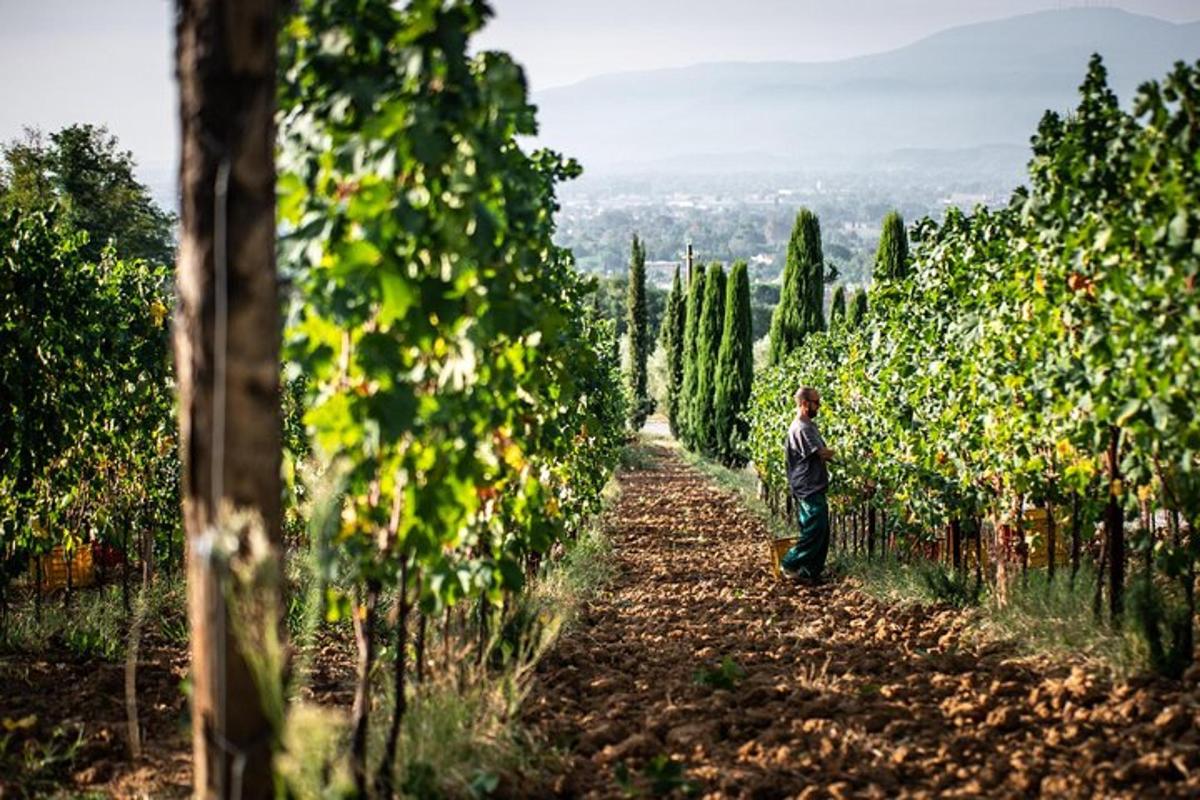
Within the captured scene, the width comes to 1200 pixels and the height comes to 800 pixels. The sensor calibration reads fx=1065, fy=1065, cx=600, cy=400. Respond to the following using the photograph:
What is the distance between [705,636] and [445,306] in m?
4.47

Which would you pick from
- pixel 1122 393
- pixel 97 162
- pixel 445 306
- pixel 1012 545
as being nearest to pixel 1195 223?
pixel 1122 393

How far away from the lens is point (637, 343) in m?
43.8

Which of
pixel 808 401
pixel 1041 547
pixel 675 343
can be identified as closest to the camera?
pixel 1041 547

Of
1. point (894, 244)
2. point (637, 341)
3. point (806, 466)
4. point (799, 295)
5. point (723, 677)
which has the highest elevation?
point (894, 244)

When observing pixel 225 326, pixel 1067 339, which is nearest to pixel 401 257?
pixel 225 326

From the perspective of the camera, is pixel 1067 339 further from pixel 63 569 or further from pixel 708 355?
pixel 708 355

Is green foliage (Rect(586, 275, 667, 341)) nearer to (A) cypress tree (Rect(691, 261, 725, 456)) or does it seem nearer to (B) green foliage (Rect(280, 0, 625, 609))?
(A) cypress tree (Rect(691, 261, 725, 456))

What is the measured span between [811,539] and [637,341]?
34111 millimetres

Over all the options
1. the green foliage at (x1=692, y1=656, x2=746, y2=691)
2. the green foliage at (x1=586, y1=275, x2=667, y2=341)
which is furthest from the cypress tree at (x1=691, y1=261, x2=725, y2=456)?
the green foliage at (x1=586, y1=275, x2=667, y2=341)

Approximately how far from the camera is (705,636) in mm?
7312

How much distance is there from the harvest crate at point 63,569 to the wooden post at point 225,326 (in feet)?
23.7

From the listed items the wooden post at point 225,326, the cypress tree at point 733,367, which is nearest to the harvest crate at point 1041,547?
the wooden post at point 225,326

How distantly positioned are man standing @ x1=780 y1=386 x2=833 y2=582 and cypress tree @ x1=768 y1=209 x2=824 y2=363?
16.1 meters

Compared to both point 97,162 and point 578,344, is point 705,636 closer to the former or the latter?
point 578,344
